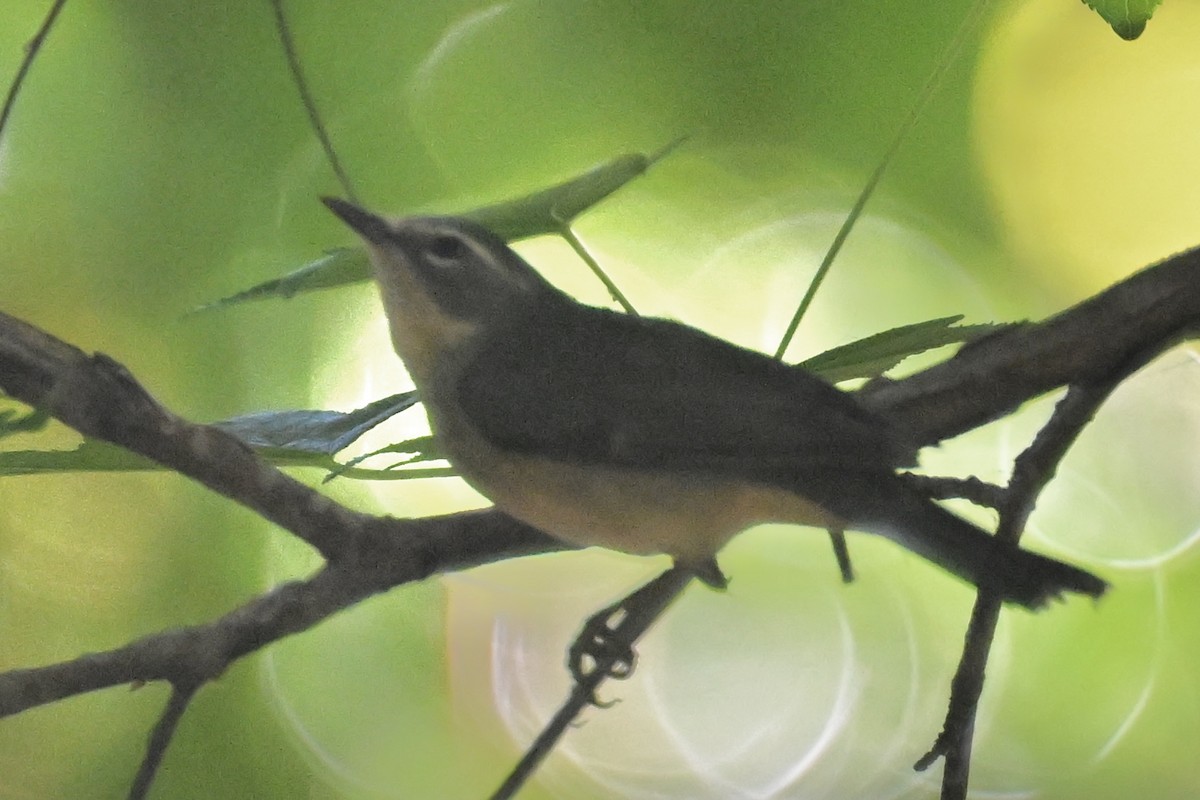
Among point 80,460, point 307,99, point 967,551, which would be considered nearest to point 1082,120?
point 967,551

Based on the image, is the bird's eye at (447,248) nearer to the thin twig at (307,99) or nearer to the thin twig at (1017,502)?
the thin twig at (307,99)

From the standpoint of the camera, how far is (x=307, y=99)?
57 centimetres

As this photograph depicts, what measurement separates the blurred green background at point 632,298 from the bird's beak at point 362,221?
12 centimetres

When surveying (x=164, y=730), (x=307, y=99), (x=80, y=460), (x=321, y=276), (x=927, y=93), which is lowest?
(x=164, y=730)

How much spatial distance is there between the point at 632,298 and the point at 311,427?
0.67 feet

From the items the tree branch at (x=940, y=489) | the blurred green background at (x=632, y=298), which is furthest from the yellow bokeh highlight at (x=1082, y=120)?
the tree branch at (x=940, y=489)

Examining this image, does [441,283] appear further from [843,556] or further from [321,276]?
[843,556]

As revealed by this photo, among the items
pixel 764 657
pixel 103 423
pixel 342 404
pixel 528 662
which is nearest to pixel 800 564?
pixel 764 657

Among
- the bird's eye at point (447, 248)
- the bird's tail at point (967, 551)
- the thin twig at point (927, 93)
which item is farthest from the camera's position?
the thin twig at point (927, 93)

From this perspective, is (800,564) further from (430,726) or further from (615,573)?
(430,726)

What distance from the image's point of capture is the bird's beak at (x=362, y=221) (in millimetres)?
462

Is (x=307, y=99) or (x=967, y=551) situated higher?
(x=307, y=99)

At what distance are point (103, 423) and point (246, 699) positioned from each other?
0.79 feet

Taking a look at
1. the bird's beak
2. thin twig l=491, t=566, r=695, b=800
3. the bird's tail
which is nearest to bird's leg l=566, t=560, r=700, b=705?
thin twig l=491, t=566, r=695, b=800
